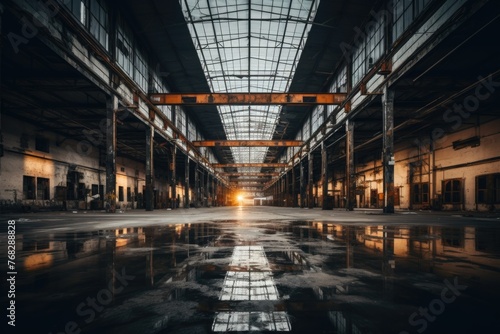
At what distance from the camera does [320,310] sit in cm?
133

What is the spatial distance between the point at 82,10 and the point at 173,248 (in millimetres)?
11485

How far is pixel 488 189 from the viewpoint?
1379 centimetres

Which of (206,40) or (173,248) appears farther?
(206,40)

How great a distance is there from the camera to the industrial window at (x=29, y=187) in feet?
49.0

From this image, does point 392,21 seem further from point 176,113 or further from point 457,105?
point 176,113

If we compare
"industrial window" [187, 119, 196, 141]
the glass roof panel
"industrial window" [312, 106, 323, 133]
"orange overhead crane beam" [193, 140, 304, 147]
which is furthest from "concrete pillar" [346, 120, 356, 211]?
"industrial window" [187, 119, 196, 141]

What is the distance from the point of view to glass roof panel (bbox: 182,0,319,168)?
566 inches

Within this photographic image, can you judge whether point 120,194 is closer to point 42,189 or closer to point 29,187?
point 42,189

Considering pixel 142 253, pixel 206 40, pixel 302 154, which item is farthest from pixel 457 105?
pixel 302 154

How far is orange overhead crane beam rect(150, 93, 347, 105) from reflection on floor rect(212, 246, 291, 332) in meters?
15.2

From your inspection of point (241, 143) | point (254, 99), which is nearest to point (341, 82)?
point (254, 99)

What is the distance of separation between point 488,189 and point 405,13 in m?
9.35

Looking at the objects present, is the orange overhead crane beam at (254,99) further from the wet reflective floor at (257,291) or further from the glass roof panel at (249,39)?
the wet reflective floor at (257,291)

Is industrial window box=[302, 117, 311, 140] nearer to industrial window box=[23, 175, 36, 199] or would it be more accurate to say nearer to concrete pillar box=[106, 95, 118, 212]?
concrete pillar box=[106, 95, 118, 212]
